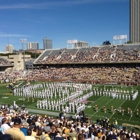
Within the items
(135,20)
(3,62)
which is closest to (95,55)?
(3,62)

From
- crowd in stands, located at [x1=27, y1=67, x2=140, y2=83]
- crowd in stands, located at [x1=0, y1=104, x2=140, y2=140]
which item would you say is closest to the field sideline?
crowd in stands, located at [x1=0, y1=104, x2=140, y2=140]

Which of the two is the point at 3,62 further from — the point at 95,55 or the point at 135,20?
the point at 135,20

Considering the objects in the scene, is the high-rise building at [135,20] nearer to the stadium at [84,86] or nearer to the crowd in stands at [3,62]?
the stadium at [84,86]

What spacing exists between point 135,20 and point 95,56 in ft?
356

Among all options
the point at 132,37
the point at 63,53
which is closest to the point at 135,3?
the point at 132,37

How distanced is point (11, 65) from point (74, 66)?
22.7 m

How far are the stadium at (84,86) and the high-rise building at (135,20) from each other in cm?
9798

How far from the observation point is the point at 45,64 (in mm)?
53906

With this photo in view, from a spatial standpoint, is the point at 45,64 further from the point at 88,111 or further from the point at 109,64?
the point at 88,111

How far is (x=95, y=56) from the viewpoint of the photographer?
4784cm

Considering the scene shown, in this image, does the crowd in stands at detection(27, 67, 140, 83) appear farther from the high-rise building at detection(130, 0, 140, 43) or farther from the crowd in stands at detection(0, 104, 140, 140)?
the high-rise building at detection(130, 0, 140, 43)

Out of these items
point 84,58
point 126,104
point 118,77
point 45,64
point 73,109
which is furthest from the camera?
point 45,64

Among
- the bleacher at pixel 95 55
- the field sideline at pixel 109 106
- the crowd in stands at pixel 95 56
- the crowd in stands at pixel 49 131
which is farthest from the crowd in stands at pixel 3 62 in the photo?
the crowd in stands at pixel 49 131

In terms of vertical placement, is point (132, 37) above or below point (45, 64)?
above
